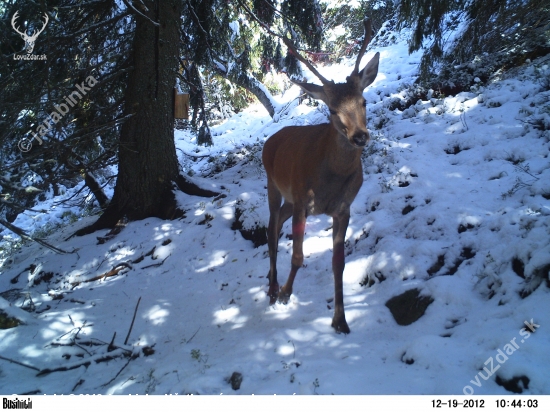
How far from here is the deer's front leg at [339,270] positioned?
131 inches

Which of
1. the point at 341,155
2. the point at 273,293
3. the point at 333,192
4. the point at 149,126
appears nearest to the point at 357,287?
the point at 273,293

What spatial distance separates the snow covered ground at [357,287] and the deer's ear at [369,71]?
5.69 feet

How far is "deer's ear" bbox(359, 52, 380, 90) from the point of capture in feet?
11.9

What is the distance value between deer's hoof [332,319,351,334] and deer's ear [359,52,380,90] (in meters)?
2.21

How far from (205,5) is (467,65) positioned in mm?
5598

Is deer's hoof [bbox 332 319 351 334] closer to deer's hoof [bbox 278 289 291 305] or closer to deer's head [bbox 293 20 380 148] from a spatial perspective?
deer's hoof [bbox 278 289 291 305]

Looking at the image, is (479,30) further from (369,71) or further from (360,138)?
(360,138)

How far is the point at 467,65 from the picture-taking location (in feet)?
26.5

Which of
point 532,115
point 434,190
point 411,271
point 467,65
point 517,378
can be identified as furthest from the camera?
point 467,65

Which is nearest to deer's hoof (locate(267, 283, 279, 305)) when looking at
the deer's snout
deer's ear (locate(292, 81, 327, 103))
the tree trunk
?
the deer's snout

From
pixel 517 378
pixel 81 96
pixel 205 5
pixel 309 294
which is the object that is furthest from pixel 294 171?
pixel 205 5

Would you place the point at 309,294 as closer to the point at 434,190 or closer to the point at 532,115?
the point at 434,190

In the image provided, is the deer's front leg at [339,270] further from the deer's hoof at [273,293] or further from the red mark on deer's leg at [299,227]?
A: the deer's hoof at [273,293]

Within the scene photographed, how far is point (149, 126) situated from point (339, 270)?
176 inches
